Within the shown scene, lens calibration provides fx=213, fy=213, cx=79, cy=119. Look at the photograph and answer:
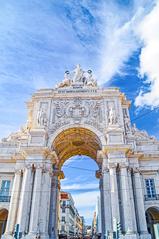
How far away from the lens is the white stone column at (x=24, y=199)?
63.6ft

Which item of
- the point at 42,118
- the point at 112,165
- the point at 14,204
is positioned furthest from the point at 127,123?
the point at 14,204

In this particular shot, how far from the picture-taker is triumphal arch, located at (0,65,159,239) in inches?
784

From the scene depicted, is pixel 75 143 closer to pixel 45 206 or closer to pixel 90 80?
pixel 90 80

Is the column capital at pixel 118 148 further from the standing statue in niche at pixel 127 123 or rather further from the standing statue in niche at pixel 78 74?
the standing statue in niche at pixel 78 74

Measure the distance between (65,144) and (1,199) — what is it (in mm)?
10217

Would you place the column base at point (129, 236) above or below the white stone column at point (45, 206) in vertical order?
below

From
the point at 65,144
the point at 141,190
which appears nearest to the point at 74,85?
A: the point at 65,144

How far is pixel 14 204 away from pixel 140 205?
12.2 meters

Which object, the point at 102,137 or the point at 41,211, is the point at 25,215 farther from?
the point at 102,137

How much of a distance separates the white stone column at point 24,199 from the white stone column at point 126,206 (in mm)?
9011

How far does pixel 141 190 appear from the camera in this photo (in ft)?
69.6

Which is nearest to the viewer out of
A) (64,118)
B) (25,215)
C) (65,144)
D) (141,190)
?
(25,215)

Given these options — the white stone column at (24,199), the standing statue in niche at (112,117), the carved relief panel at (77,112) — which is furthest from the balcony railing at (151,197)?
the white stone column at (24,199)

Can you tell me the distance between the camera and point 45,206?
20.7 meters
